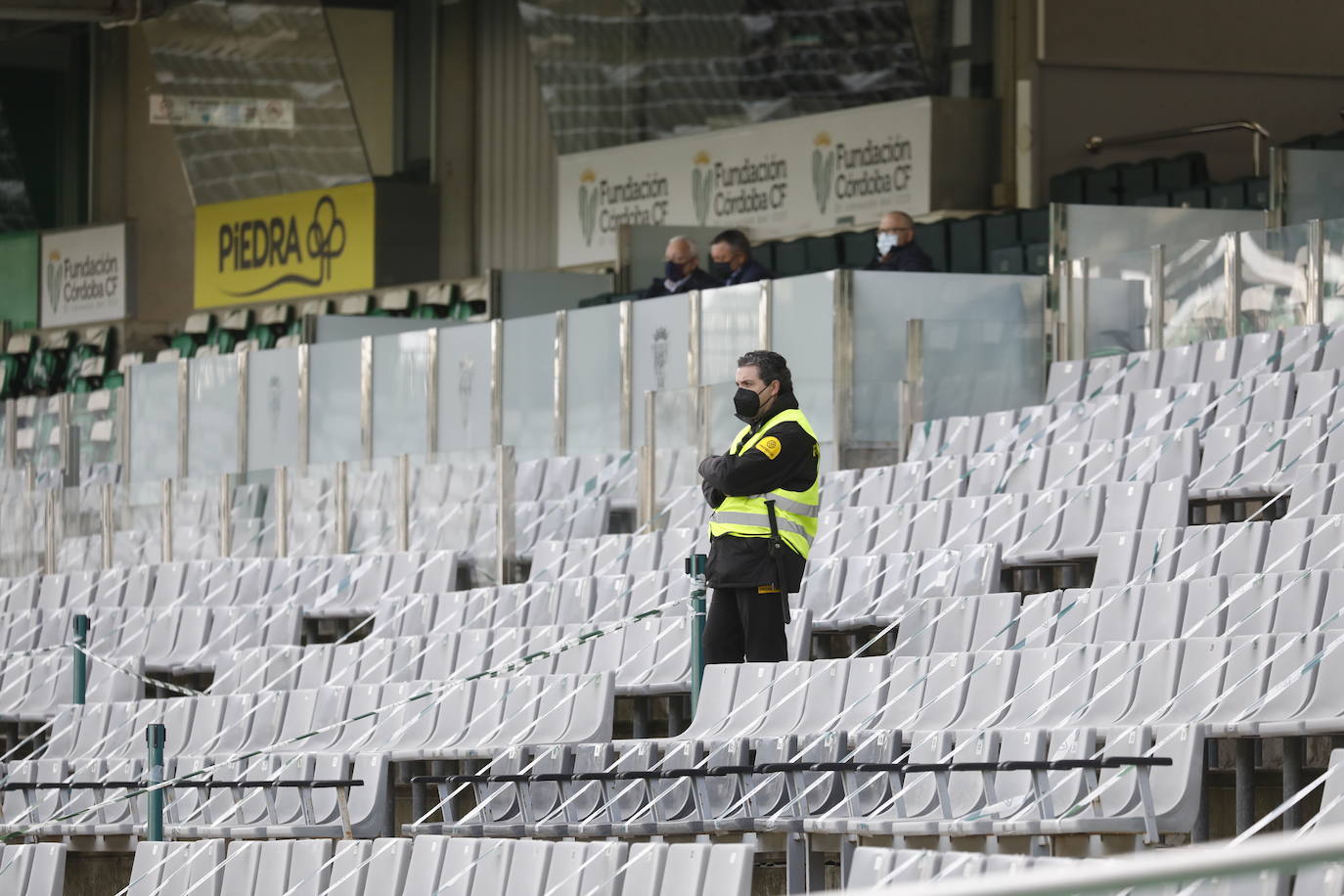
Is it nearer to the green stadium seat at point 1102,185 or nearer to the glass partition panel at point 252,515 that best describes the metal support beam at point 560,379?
the glass partition panel at point 252,515

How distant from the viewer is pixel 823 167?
1573 centimetres

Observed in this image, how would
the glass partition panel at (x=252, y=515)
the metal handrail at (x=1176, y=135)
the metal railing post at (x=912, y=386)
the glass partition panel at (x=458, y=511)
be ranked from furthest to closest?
the metal handrail at (x=1176, y=135), the glass partition panel at (x=252, y=515), the glass partition panel at (x=458, y=511), the metal railing post at (x=912, y=386)

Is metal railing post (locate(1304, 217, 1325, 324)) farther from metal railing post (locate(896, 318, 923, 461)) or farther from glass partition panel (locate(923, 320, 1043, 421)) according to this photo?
metal railing post (locate(896, 318, 923, 461))

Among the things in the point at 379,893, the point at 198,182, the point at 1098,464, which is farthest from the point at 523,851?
the point at 198,182

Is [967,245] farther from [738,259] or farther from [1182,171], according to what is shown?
[738,259]

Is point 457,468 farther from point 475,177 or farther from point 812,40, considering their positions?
point 475,177

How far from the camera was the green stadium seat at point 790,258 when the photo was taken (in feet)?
45.9

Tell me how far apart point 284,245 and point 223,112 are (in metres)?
1.24

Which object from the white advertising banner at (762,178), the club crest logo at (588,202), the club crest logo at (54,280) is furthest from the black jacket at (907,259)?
the club crest logo at (54,280)

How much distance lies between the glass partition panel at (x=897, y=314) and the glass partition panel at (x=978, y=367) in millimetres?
42

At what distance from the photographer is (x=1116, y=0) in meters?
14.7

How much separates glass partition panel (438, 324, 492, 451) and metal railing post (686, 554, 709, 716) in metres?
4.42

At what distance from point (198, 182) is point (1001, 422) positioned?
1329 centimetres

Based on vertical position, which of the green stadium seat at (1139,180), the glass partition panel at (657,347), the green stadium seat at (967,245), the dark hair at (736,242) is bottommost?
the glass partition panel at (657,347)
